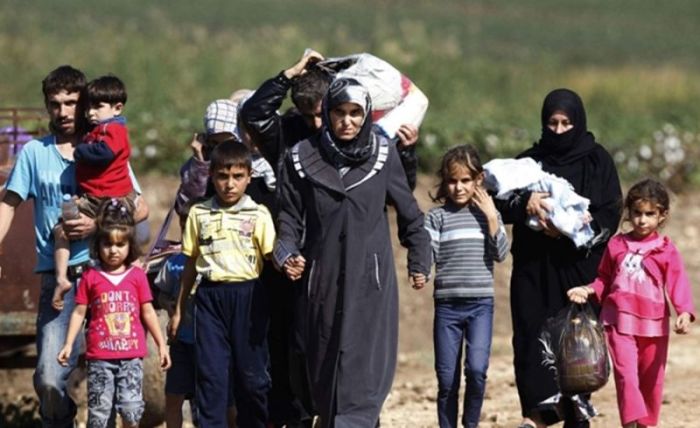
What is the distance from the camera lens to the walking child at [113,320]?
27.9 feet

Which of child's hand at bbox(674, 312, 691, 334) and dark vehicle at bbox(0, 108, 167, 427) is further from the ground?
dark vehicle at bbox(0, 108, 167, 427)

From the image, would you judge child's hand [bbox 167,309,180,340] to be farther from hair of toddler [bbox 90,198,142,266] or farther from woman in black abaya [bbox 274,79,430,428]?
woman in black abaya [bbox 274,79,430,428]

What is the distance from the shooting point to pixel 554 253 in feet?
30.3

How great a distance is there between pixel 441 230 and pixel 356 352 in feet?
3.46

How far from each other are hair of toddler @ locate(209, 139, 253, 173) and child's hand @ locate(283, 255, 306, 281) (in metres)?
0.53

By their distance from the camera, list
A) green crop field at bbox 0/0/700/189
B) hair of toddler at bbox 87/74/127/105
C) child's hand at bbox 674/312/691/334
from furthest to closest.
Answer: green crop field at bbox 0/0/700/189, hair of toddler at bbox 87/74/127/105, child's hand at bbox 674/312/691/334

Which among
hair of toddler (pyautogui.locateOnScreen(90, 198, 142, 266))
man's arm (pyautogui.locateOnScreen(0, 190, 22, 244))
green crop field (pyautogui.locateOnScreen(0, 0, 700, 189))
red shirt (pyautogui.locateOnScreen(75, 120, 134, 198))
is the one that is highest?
green crop field (pyautogui.locateOnScreen(0, 0, 700, 189))

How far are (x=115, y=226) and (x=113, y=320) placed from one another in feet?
1.50

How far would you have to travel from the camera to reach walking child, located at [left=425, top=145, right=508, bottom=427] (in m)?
9.11

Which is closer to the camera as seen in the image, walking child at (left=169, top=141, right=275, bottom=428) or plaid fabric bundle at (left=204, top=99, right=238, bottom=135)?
walking child at (left=169, top=141, right=275, bottom=428)

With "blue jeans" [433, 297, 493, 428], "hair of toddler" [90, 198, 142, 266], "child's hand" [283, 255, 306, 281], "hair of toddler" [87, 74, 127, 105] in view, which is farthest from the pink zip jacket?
"hair of toddler" [87, 74, 127, 105]

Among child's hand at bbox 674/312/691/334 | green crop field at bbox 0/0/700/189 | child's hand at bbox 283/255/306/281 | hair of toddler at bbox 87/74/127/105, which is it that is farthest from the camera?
green crop field at bbox 0/0/700/189

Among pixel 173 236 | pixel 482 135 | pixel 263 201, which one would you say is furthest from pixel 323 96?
pixel 482 135

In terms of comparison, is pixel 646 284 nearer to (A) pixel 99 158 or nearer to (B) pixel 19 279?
(A) pixel 99 158
